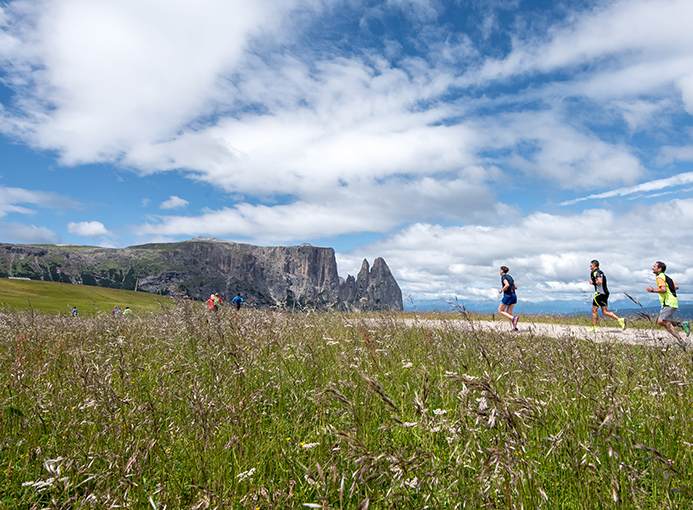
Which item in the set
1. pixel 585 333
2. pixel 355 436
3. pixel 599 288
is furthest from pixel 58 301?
pixel 355 436

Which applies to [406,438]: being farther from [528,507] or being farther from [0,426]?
[0,426]

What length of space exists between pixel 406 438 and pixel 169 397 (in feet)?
7.81

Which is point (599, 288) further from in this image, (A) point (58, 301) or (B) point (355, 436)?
(A) point (58, 301)

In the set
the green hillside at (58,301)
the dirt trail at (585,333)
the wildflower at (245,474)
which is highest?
the dirt trail at (585,333)

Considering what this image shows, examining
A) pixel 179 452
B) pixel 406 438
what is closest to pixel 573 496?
pixel 406 438

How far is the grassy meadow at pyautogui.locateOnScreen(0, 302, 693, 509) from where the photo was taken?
1.88m

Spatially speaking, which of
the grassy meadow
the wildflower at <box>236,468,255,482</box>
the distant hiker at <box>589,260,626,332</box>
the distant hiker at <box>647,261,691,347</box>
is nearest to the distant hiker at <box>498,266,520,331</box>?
the distant hiker at <box>589,260,626,332</box>

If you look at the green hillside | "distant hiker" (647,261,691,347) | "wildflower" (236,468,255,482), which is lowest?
the green hillside

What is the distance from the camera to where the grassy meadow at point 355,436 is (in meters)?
1.88

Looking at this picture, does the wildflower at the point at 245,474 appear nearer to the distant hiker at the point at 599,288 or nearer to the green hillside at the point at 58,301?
the green hillside at the point at 58,301

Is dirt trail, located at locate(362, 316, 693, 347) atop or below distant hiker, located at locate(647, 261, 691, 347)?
below

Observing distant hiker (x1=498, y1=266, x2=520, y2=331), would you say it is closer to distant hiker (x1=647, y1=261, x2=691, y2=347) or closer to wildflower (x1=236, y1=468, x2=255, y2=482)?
distant hiker (x1=647, y1=261, x2=691, y2=347)

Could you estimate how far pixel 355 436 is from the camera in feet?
8.23

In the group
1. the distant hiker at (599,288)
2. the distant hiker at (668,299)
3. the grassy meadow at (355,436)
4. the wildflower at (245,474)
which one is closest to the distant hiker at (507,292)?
the distant hiker at (599,288)
